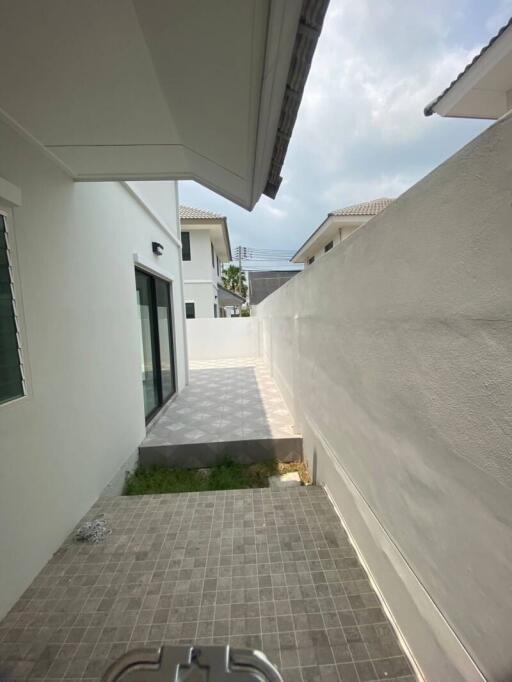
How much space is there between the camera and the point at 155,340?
221 inches

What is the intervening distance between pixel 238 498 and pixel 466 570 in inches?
83.3

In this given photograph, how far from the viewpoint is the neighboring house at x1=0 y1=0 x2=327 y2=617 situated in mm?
1534

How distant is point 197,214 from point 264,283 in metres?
7.15

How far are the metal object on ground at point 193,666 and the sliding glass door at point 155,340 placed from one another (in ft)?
13.6

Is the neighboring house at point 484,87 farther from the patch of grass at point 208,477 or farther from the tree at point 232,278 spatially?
the tree at point 232,278

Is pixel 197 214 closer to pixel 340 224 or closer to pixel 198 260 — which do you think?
pixel 198 260

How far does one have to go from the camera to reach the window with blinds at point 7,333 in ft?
6.40

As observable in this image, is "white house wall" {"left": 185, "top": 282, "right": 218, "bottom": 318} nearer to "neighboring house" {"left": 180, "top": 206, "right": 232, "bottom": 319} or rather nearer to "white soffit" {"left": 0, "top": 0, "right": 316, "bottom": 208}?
"neighboring house" {"left": 180, "top": 206, "right": 232, "bottom": 319}

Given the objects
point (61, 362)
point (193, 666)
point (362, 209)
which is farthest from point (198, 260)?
point (193, 666)

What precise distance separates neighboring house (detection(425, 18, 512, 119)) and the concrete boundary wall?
29.9 ft

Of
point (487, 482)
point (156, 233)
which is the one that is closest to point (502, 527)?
point (487, 482)

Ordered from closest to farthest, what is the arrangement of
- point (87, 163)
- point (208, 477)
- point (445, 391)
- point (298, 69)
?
point (445, 391) < point (298, 69) < point (87, 163) < point (208, 477)

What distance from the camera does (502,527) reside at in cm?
96

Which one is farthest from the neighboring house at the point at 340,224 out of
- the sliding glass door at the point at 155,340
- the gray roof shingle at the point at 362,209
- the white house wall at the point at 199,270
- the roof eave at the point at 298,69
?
the roof eave at the point at 298,69
